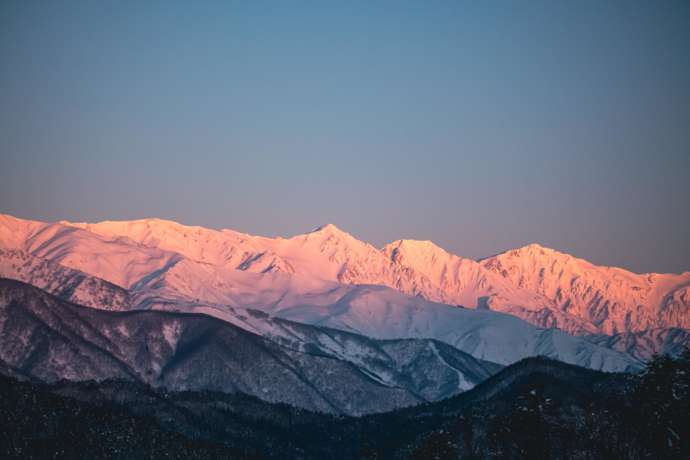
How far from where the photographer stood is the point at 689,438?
199 meters
